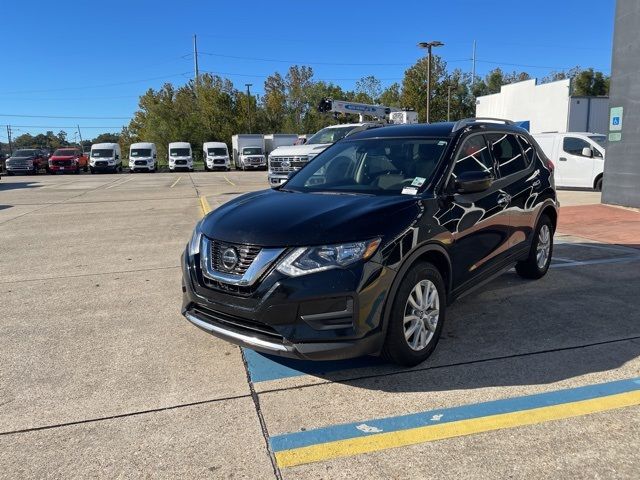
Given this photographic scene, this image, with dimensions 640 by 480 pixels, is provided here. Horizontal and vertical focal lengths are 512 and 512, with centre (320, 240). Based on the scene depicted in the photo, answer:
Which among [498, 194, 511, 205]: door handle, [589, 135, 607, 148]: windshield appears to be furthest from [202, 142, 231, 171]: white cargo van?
[498, 194, 511, 205]: door handle

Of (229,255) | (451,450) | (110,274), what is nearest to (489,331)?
(451,450)

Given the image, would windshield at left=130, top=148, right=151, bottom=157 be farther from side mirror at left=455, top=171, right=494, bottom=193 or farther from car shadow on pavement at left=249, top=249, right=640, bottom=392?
side mirror at left=455, top=171, right=494, bottom=193

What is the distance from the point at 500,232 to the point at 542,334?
3.25 feet

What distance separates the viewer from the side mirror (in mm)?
3920

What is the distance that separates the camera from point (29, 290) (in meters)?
5.84

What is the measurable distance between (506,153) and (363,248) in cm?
268

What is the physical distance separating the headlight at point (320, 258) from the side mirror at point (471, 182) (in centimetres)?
117

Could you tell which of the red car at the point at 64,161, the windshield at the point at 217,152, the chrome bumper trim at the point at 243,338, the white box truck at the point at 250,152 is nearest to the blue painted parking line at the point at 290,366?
the chrome bumper trim at the point at 243,338

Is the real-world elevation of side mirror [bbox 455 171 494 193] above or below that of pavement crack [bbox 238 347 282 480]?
above

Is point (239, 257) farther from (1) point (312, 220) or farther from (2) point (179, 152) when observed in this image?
(2) point (179, 152)

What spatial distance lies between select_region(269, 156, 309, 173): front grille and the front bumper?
35.7 feet

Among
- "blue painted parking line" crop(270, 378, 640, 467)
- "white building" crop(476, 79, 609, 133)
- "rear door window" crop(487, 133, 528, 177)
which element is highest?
"white building" crop(476, 79, 609, 133)

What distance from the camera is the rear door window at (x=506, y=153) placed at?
4918 millimetres

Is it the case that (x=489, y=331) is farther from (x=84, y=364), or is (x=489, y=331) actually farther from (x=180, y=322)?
(x=84, y=364)
